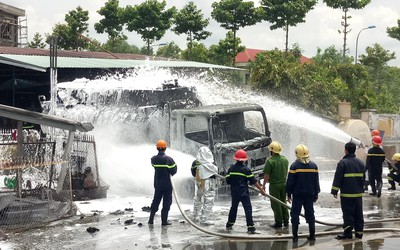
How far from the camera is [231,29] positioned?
1804 inches

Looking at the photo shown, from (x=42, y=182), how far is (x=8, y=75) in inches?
622

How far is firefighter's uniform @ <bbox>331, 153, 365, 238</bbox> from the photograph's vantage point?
9.66m

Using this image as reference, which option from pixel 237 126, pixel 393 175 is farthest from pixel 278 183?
pixel 393 175

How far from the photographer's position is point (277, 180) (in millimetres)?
11078

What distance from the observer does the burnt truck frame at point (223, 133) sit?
45.9ft

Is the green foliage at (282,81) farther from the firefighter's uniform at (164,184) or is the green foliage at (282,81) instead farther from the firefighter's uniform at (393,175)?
the firefighter's uniform at (164,184)

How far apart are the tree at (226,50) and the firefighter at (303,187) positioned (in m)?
37.2

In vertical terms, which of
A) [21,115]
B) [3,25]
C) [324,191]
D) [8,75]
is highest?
[3,25]

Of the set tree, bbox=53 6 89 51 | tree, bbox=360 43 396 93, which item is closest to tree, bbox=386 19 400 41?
tree, bbox=360 43 396 93

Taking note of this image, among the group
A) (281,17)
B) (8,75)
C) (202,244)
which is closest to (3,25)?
(8,75)

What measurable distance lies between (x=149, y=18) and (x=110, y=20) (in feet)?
18.4

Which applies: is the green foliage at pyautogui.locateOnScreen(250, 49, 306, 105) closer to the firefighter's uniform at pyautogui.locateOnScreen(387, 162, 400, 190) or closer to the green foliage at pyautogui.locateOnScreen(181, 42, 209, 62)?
the firefighter's uniform at pyautogui.locateOnScreen(387, 162, 400, 190)

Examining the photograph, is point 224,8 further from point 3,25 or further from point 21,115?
point 21,115

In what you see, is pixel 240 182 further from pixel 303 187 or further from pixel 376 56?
pixel 376 56
